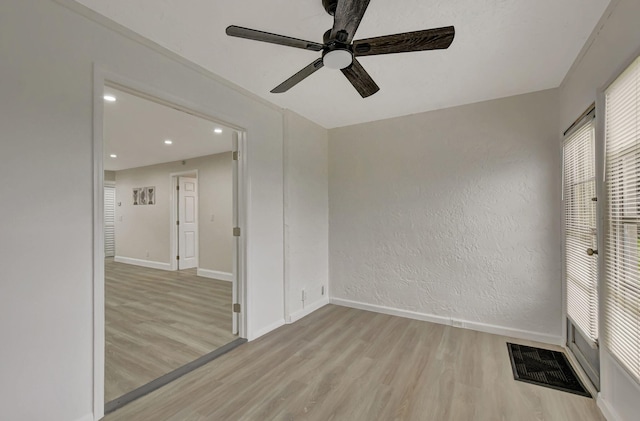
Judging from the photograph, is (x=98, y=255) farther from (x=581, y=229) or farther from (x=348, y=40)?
(x=581, y=229)

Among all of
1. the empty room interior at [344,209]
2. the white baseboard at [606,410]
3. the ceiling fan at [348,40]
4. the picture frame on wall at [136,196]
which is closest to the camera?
the ceiling fan at [348,40]

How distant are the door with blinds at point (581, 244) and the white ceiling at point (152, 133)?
3.18 m

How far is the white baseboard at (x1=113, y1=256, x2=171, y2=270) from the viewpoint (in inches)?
248

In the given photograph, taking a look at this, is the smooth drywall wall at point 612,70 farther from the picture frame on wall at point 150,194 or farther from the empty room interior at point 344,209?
the picture frame on wall at point 150,194

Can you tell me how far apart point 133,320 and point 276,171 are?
2482 mm

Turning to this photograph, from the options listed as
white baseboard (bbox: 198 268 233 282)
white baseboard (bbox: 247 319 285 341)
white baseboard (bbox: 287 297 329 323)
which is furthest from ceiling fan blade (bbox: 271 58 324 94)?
white baseboard (bbox: 198 268 233 282)

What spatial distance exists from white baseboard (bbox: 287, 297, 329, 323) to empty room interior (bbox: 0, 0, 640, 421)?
0.12 ft

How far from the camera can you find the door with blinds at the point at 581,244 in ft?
6.52

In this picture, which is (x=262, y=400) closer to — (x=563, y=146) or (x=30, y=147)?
(x=30, y=147)

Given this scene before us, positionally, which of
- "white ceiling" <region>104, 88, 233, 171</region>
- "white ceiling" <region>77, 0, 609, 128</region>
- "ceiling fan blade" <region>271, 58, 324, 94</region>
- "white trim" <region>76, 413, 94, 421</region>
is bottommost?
"white trim" <region>76, 413, 94, 421</region>

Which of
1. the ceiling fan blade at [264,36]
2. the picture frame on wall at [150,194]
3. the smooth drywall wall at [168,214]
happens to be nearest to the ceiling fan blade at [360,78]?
the ceiling fan blade at [264,36]

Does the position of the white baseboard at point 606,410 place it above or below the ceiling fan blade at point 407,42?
below

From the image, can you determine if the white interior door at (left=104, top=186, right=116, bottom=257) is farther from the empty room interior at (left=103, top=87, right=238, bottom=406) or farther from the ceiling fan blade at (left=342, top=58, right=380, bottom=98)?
the ceiling fan blade at (left=342, top=58, right=380, bottom=98)

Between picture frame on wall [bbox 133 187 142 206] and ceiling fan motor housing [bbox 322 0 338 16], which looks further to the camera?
picture frame on wall [bbox 133 187 142 206]
